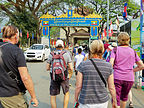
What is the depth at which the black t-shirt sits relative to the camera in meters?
2.09

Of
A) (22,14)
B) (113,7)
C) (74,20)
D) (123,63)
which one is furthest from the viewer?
(113,7)

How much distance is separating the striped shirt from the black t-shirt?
858mm

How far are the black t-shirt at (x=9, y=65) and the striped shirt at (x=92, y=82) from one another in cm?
86

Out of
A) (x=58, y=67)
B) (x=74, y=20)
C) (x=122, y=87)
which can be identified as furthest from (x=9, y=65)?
(x=74, y=20)

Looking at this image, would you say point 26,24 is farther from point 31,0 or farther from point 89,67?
point 89,67

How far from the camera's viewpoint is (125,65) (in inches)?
121

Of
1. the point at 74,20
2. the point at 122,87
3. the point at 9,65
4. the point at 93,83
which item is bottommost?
the point at 122,87

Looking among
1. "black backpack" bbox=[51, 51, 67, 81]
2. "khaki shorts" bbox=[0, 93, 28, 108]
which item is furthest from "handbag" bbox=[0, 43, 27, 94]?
"black backpack" bbox=[51, 51, 67, 81]

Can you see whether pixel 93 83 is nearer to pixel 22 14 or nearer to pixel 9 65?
pixel 9 65

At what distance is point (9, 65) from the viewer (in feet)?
6.92

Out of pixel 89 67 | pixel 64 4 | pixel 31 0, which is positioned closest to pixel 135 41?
pixel 89 67

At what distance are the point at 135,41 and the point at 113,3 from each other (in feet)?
68.3

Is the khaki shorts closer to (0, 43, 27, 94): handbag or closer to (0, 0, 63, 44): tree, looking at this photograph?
(0, 43, 27, 94): handbag

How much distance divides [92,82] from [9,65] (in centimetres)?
113
